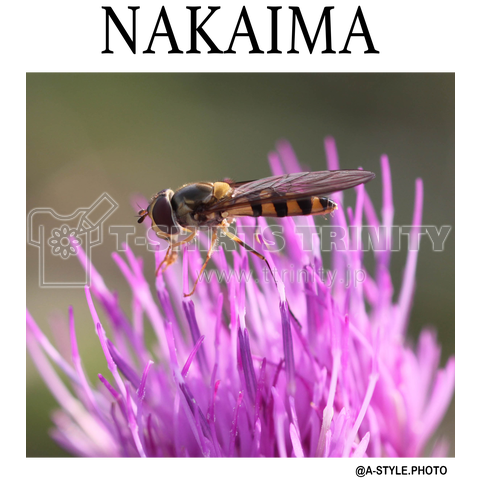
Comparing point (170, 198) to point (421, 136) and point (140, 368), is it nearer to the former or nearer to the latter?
point (140, 368)

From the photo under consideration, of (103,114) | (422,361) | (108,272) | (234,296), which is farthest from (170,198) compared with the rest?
(103,114)

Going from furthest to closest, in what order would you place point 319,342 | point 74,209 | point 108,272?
point 74,209, point 108,272, point 319,342

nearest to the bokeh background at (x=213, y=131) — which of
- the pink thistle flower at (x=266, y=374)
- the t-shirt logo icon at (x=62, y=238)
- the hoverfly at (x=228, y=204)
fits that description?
the t-shirt logo icon at (x=62, y=238)

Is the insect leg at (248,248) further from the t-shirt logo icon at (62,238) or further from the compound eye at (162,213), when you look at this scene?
the t-shirt logo icon at (62,238)

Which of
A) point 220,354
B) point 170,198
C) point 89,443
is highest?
point 170,198

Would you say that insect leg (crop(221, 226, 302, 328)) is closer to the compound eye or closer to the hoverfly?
the hoverfly

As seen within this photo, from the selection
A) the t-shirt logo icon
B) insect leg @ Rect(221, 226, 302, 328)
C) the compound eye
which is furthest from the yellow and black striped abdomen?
the t-shirt logo icon
